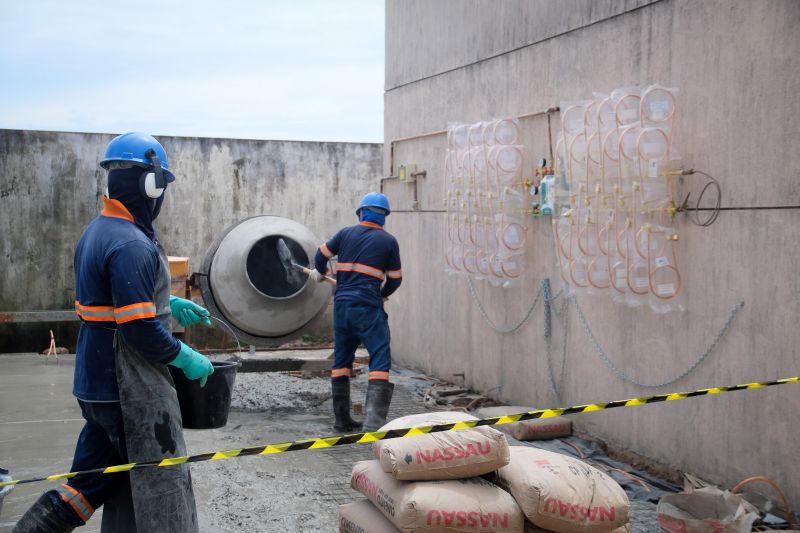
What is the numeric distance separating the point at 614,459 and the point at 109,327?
11.3ft

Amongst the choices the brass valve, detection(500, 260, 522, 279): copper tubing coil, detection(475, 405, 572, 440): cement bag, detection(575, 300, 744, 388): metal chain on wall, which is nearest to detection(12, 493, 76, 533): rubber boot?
detection(475, 405, 572, 440): cement bag

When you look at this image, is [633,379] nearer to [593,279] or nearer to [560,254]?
[593,279]

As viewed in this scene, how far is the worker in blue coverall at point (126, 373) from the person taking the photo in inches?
126

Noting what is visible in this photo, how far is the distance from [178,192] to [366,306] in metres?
5.18

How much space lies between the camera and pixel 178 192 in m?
10.5

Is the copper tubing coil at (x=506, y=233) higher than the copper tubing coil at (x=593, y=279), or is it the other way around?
the copper tubing coil at (x=506, y=233)

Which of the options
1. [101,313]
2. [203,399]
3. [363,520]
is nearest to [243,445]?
[203,399]

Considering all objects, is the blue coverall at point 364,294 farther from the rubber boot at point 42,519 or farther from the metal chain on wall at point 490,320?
the rubber boot at point 42,519

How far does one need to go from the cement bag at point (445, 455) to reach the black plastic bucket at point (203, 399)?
76cm

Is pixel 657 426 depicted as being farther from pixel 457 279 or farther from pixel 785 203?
pixel 457 279

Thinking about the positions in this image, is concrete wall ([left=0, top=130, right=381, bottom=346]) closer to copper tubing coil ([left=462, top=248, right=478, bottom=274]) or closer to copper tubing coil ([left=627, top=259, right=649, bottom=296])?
copper tubing coil ([left=462, top=248, right=478, bottom=274])

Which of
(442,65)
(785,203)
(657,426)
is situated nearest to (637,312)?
(657,426)

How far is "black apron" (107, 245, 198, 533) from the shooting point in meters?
3.21

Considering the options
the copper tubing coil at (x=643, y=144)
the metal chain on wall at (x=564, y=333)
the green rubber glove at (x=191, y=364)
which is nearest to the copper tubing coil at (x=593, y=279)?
the metal chain on wall at (x=564, y=333)
